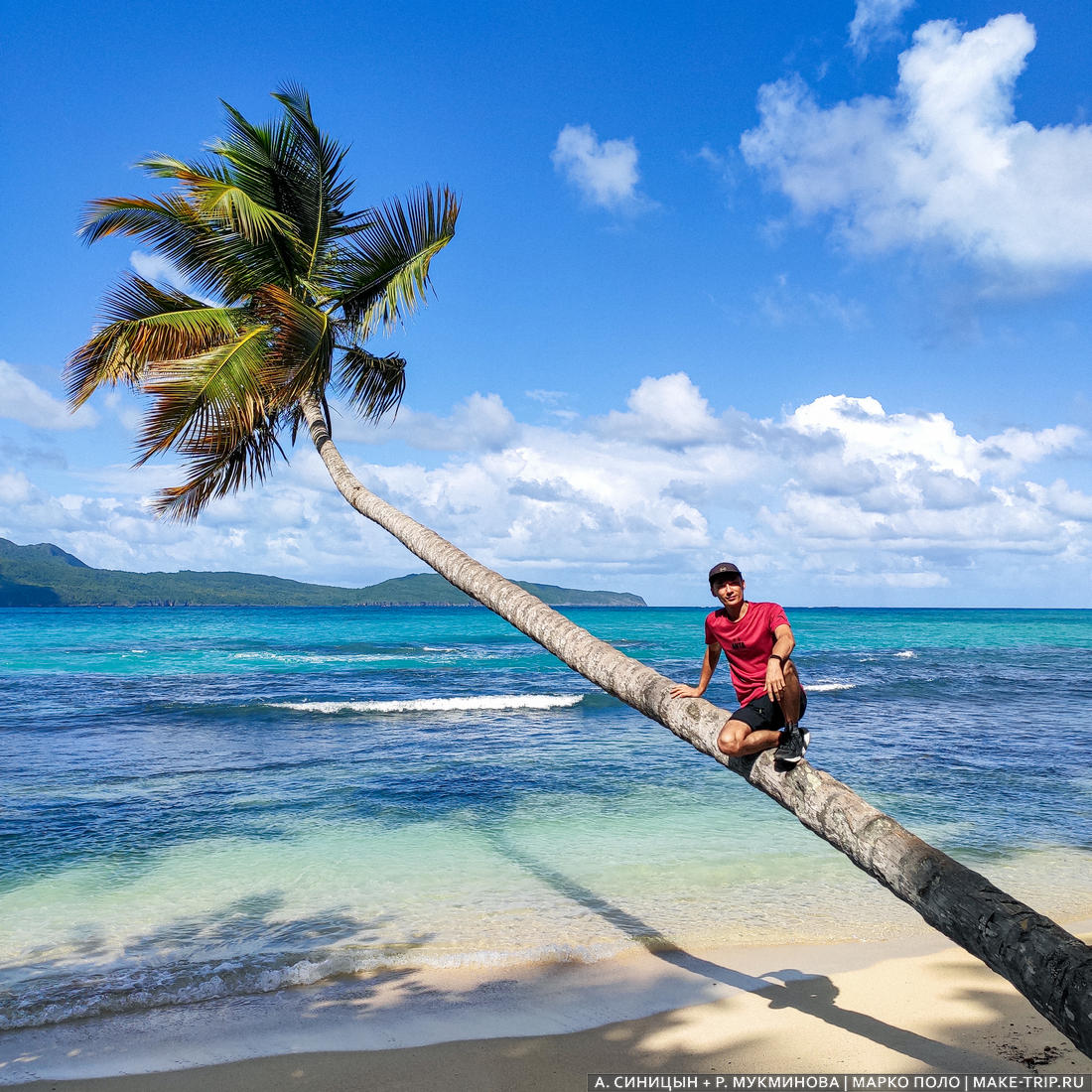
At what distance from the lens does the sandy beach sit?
5.16 metres

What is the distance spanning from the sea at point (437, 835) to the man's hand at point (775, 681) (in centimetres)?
440

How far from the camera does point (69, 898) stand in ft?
27.9

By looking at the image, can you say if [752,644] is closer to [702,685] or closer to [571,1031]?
[702,685]

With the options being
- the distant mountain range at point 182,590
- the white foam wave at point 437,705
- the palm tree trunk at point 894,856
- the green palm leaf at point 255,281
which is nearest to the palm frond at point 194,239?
the green palm leaf at point 255,281

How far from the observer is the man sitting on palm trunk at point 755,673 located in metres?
3.87

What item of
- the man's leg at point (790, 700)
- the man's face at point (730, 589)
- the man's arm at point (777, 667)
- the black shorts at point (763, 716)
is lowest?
the black shorts at point (763, 716)

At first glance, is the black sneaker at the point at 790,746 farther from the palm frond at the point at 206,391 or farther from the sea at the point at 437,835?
the palm frond at the point at 206,391

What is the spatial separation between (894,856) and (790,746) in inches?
26.5

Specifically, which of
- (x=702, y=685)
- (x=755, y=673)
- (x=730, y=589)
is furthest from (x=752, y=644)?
(x=702, y=685)

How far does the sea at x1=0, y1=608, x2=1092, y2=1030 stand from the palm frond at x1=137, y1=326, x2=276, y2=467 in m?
4.93

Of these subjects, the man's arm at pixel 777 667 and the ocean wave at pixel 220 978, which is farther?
the ocean wave at pixel 220 978

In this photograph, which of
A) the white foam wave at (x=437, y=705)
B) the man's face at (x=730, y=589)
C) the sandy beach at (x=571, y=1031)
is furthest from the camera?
the white foam wave at (x=437, y=705)

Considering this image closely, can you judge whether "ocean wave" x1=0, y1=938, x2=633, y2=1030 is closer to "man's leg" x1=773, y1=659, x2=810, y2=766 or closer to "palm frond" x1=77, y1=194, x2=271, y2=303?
"man's leg" x1=773, y1=659, x2=810, y2=766

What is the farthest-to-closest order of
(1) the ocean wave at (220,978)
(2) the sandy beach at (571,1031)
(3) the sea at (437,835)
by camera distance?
1. (3) the sea at (437,835)
2. (1) the ocean wave at (220,978)
3. (2) the sandy beach at (571,1031)
